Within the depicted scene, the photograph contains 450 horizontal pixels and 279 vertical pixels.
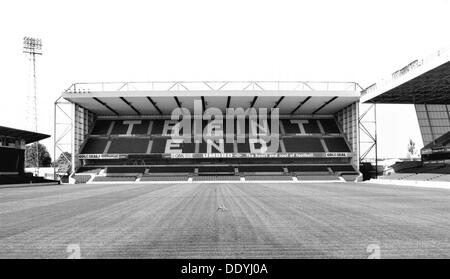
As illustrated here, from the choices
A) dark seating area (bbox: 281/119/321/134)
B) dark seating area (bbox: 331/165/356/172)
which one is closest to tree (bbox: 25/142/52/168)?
dark seating area (bbox: 281/119/321/134)

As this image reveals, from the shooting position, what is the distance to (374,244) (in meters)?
7.09

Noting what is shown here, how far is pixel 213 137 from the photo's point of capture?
52312 millimetres

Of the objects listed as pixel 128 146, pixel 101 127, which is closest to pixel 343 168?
pixel 128 146

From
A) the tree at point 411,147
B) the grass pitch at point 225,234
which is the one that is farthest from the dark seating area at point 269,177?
the tree at point 411,147

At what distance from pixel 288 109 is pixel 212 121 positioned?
483 inches

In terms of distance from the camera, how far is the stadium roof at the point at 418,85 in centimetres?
2975

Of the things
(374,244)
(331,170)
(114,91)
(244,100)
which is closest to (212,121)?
(244,100)

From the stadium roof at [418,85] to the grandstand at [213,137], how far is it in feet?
15.7

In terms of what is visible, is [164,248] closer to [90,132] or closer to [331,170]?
[331,170]

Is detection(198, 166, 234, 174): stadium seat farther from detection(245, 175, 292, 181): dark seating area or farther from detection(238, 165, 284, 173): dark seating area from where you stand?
detection(245, 175, 292, 181): dark seating area

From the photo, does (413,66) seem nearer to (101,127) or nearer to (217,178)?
(217,178)

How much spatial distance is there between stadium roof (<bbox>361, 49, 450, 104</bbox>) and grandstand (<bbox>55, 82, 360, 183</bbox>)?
15.7 ft

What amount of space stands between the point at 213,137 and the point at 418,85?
28.3 m

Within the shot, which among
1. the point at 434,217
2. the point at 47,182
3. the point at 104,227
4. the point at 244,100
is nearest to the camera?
the point at 104,227
